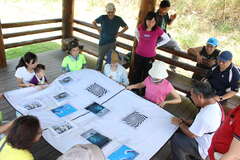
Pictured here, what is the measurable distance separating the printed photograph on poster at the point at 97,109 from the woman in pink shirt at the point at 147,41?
78.8 inches

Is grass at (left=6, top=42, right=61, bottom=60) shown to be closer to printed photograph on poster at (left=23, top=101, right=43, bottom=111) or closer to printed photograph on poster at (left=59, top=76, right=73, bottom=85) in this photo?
printed photograph on poster at (left=59, top=76, right=73, bottom=85)

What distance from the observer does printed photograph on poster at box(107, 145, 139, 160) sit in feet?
7.51

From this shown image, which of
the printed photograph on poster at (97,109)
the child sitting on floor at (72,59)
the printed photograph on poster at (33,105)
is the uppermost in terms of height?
the child sitting on floor at (72,59)

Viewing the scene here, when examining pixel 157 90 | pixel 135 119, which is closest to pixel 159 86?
pixel 157 90

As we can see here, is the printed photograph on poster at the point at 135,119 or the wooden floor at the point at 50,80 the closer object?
the printed photograph on poster at the point at 135,119

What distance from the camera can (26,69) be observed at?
11.3 ft

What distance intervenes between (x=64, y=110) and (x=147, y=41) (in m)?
2.35

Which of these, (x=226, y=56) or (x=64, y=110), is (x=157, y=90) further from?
(x=64, y=110)

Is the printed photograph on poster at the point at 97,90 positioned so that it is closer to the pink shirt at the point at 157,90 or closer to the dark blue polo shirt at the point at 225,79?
the pink shirt at the point at 157,90

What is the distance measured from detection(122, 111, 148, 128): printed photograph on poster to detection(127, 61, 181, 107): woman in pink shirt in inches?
19.3

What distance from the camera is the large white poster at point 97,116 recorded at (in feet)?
8.05

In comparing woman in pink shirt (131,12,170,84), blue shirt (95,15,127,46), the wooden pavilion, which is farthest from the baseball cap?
woman in pink shirt (131,12,170,84)

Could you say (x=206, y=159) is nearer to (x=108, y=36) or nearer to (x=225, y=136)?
(x=225, y=136)

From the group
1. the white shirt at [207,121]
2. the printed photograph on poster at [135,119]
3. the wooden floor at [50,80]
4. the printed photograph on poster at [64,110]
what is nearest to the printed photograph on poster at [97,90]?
the printed photograph on poster at [64,110]
